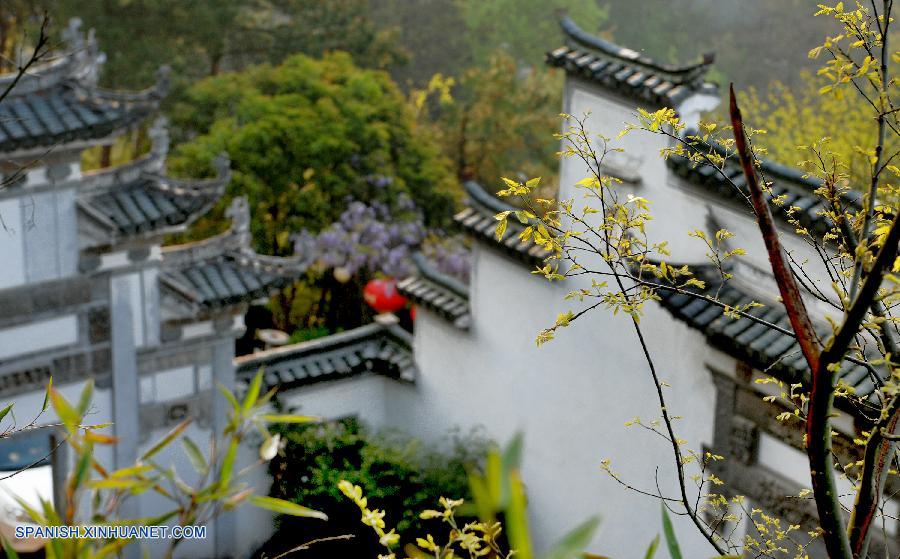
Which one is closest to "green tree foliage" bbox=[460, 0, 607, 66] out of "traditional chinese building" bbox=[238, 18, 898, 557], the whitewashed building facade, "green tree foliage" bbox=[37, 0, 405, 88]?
"green tree foliage" bbox=[37, 0, 405, 88]

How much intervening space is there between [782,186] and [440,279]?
11.8ft

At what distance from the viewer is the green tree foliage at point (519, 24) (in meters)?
22.8

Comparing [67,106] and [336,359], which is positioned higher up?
[67,106]

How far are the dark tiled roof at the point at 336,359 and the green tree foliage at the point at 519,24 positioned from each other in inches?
533

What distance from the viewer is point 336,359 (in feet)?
31.7

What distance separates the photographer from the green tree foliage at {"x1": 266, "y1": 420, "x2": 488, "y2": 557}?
857 cm

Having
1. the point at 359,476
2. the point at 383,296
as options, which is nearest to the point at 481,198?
the point at 359,476

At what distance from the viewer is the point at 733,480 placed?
22.9 feet

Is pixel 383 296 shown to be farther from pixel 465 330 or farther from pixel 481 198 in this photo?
pixel 481 198

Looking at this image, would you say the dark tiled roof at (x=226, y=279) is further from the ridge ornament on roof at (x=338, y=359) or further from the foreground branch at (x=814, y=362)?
the foreground branch at (x=814, y=362)

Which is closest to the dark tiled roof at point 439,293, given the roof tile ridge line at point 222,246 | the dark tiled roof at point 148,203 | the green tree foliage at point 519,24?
the roof tile ridge line at point 222,246

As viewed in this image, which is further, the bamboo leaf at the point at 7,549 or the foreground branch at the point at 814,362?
the foreground branch at the point at 814,362

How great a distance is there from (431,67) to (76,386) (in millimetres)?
16694

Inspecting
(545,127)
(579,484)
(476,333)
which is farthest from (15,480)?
(545,127)
